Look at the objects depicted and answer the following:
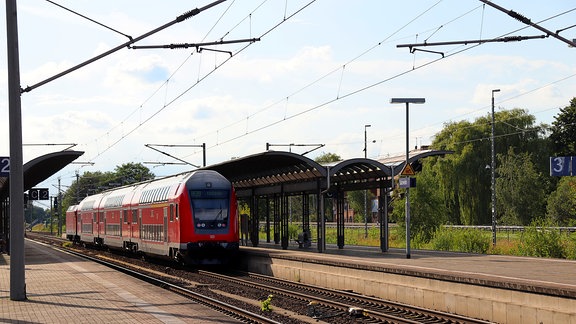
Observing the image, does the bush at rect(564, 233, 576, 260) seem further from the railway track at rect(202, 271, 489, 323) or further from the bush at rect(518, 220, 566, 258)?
the railway track at rect(202, 271, 489, 323)

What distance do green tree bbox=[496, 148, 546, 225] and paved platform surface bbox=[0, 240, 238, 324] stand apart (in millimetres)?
41272

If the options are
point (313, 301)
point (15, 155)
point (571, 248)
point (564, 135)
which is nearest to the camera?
point (15, 155)

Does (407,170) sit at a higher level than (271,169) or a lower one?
lower

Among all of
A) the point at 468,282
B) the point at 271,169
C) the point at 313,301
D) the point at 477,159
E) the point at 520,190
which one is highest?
the point at 477,159

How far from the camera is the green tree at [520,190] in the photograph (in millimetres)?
58938

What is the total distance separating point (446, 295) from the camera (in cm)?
1694

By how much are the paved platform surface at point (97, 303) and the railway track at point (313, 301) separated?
3.76ft

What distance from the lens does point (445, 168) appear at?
62.7 m

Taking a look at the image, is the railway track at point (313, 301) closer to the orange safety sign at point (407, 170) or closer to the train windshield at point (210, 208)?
the train windshield at point (210, 208)

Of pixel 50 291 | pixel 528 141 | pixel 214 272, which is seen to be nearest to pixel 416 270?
pixel 50 291

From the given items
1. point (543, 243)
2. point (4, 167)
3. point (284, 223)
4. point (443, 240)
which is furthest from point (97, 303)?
point (443, 240)

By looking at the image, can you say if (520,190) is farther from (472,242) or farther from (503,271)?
(503,271)

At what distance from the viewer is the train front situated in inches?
1102

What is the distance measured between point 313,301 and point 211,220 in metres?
10.5
